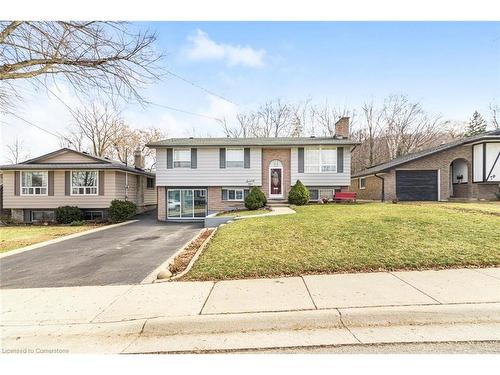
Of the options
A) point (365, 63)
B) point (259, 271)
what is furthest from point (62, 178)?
point (365, 63)

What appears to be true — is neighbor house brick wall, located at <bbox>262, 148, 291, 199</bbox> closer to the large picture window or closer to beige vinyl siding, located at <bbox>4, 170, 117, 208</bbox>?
the large picture window

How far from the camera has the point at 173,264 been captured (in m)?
5.96

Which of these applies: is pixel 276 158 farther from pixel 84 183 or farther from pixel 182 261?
pixel 84 183

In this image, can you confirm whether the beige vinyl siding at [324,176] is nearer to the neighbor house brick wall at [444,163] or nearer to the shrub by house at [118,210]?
the neighbor house brick wall at [444,163]

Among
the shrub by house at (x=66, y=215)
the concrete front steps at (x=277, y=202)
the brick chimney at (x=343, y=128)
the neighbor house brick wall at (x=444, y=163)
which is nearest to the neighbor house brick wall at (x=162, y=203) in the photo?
the shrub by house at (x=66, y=215)

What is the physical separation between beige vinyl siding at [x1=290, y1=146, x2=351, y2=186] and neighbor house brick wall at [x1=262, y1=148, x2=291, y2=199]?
438 millimetres

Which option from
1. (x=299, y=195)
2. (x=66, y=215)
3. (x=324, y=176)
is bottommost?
(x=66, y=215)

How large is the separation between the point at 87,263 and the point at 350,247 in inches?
271

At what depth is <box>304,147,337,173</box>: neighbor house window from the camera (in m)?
17.7

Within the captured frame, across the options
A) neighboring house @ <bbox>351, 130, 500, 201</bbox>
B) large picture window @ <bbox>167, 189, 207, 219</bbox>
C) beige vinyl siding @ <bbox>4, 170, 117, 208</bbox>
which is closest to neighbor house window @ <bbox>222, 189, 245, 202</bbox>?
large picture window @ <bbox>167, 189, 207, 219</bbox>

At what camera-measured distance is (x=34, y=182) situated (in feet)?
59.6

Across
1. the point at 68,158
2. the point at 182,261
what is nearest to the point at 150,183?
the point at 68,158
